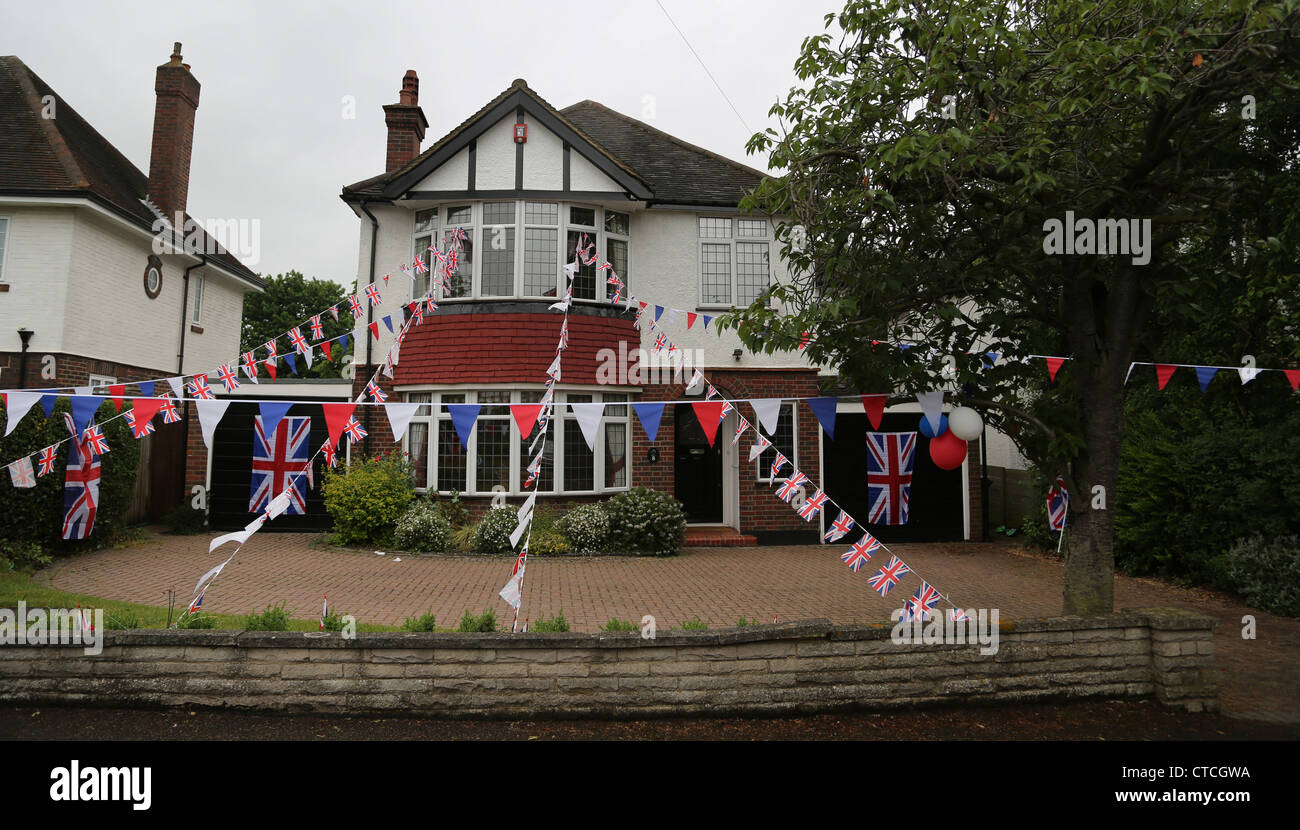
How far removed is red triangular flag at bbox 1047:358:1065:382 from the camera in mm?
7613

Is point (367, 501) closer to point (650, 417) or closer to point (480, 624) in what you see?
point (650, 417)

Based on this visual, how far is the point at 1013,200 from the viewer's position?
642 centimetres

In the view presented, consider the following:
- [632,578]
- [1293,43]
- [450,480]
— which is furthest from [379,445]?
[1293,43]

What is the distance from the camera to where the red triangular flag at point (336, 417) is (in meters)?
7.00

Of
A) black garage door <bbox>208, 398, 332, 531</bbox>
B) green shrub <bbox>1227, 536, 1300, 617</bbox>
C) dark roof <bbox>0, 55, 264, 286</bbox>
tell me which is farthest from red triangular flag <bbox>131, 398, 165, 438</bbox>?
green shrub <bbox>1227, 536, 1300, 617</bbox>

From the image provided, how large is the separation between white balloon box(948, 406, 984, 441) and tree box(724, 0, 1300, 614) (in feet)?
0.74

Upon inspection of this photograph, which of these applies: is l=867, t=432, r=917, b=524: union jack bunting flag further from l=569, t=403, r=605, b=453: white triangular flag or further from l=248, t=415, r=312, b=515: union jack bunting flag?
l=248, t=415, r=312, b=515: union jack bunting flag

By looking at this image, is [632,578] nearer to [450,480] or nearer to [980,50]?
[450,480]

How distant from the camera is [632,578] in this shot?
10.4m

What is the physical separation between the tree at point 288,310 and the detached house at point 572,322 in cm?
3491

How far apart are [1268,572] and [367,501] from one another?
13002 millimetres

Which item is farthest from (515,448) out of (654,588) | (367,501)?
(654,588)

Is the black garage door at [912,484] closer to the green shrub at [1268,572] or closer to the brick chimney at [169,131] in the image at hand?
the green shrub at [1268,572]

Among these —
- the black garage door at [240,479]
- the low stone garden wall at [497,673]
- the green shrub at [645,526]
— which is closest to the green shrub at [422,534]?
the green shrub at [645,526]
